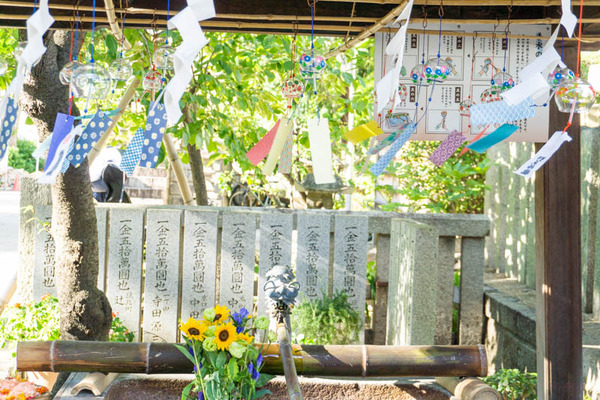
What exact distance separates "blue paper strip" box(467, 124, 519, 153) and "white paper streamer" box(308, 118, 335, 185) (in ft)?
2.43

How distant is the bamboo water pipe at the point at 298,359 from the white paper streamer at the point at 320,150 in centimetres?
95

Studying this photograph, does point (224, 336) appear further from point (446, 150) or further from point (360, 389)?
point (446, 150)

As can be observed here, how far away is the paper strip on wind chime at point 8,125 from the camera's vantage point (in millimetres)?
2907

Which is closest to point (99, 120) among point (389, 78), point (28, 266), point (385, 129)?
point (389, 78)

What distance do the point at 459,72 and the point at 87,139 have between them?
2038 millimetres

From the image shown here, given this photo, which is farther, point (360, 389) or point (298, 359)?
point (360, 389)

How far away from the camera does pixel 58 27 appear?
3.72m

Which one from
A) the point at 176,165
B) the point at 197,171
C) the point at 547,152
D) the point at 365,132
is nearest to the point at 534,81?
the point at 547,152

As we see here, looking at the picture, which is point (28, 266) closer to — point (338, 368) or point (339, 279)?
point (339, 279)

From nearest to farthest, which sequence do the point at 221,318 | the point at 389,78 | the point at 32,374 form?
the point at 389,78
the point at 221,318
the point at 32,374

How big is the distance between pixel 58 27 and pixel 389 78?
1951 millimetres

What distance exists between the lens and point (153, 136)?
2.92 meters

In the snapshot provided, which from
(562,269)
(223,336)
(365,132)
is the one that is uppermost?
(365,132)

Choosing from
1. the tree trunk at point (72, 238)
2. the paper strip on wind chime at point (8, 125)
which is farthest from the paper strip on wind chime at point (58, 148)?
the tree trunk at point (72, 238)
